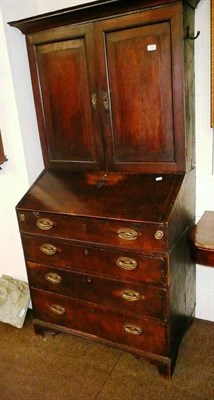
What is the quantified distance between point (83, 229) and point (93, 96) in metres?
0.78

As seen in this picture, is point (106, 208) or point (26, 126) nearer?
point (106, 208)

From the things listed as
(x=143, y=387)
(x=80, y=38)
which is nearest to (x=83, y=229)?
(x=143, y=387)

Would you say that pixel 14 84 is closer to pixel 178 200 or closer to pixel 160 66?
pixel 160 66

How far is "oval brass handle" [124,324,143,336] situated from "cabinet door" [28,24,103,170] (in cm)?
97

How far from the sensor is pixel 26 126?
2.12 metres

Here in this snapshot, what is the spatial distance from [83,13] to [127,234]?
1.20 m

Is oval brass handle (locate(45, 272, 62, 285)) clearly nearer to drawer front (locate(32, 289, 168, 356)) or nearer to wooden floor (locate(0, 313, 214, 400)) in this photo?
drawer front (locate(32, 289, 168, 356))

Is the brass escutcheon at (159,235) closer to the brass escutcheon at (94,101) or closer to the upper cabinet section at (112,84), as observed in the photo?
the upper cabinet section at (112,84)

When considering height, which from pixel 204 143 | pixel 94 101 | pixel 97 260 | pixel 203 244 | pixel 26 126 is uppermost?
pixel 94 101

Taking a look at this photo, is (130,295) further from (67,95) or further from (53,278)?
(67,95)

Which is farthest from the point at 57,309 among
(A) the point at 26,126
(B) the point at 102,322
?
(A) the point at 26,126

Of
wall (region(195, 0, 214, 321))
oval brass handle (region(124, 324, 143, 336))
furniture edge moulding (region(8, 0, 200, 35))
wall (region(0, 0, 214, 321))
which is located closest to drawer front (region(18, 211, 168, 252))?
wall (region(0, 0, 214, 321))

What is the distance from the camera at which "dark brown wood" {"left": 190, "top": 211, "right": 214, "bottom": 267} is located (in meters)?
1.65

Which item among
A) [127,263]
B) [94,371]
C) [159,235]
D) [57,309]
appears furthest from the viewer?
[57,309]
